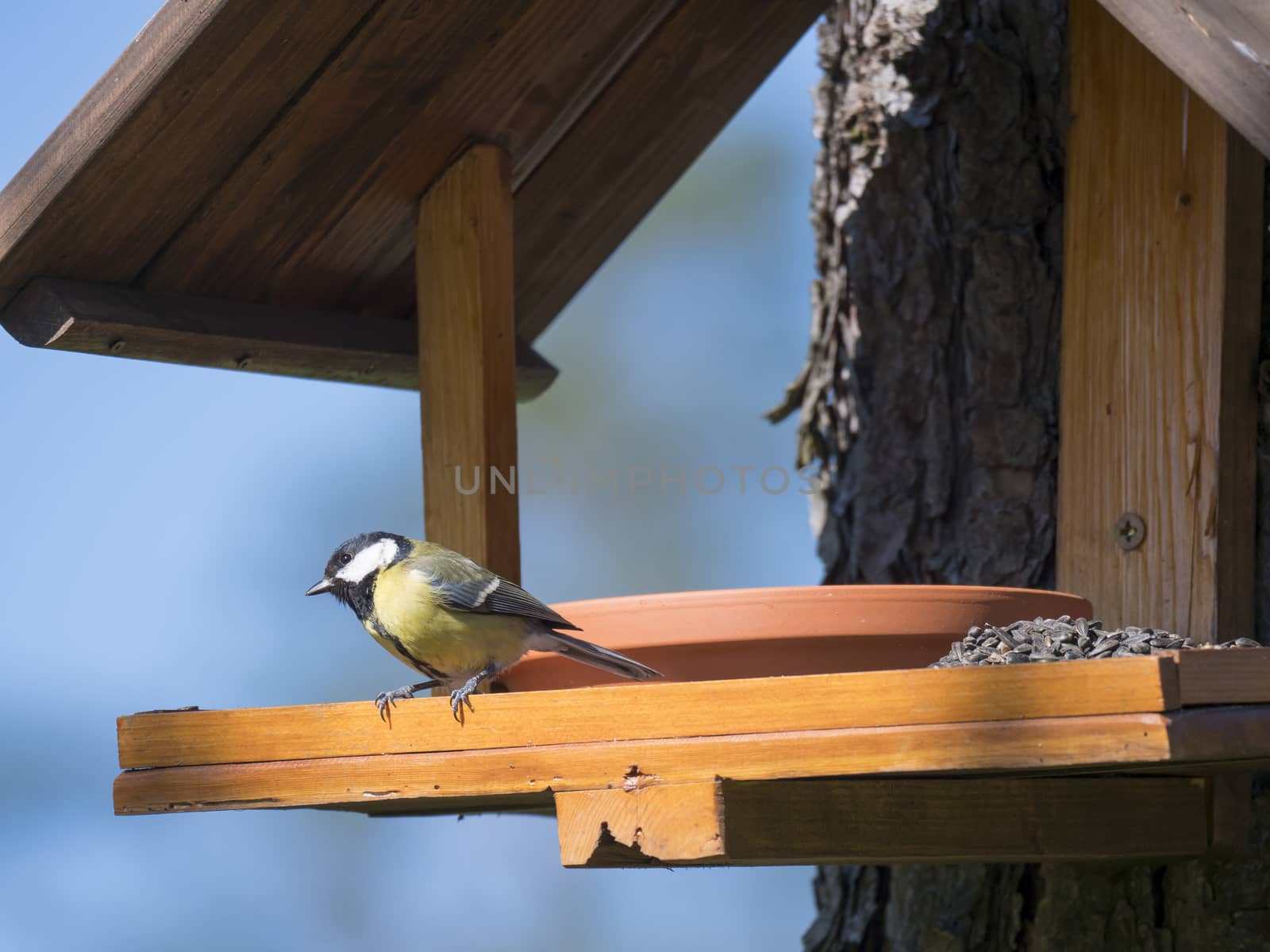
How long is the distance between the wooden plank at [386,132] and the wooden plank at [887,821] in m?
1.05

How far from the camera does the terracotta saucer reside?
2068 millimetres

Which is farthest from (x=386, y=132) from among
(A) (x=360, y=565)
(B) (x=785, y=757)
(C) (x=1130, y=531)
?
(C) (x=1130, y=531)

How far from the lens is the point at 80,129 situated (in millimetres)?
2027

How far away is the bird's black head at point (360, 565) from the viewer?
100 inches

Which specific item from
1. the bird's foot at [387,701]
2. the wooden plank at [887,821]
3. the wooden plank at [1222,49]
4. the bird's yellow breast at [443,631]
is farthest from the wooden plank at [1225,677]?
the bird's yellow breast at [443,631]

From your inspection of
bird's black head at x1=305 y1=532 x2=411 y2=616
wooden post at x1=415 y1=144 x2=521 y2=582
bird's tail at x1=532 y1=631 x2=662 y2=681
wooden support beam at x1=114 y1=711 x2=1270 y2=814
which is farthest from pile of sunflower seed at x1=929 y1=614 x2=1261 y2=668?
bird's black head at x1=305 y1=532 x2=411 y2=616

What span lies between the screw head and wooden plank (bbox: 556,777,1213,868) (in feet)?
1.50

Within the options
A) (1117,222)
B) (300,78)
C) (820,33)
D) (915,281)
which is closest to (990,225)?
(915,281)

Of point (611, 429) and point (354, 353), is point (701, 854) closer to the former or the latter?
point (354, 353)

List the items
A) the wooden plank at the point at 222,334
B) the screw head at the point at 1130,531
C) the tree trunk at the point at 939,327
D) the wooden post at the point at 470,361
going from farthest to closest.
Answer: the tree trunk at the point at 939,327, the screw head at the point at 1130,531, the wooden post at the point at 470,361, the wooden plank at the point at 222,334

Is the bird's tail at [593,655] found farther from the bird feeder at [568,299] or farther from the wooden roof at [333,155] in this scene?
the wooden roof at [333,155]

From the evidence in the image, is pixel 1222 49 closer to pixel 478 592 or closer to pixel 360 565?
pixel 478 592

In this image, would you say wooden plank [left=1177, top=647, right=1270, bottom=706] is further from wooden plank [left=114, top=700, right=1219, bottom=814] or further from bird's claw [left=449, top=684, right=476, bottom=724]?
bird's claw [left=449, top=684, right=476, bottom=724]

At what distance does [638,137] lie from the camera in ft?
9.21
